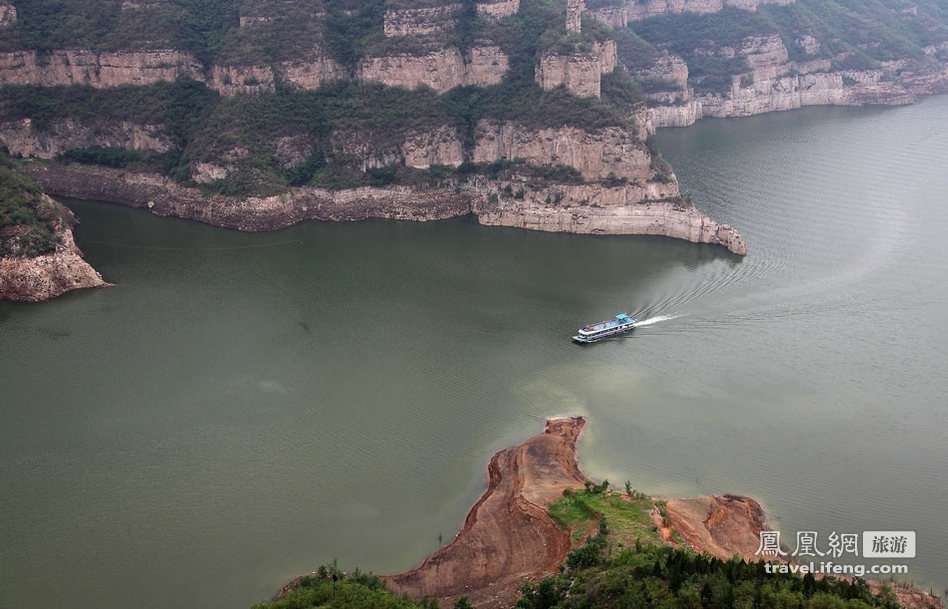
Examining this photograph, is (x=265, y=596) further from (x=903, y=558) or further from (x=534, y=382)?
(x=903, y=558)

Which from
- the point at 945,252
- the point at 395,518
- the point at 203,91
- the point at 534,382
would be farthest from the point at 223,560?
the point at 203,91

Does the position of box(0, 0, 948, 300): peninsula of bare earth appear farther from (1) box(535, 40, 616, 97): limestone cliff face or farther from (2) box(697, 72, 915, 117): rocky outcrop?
(2) box(697, 72, 915, 117): rocky outcrop

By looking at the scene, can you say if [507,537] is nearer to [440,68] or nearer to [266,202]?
[266,202]

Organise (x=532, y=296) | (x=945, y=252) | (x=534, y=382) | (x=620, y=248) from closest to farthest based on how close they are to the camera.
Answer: (x=534, y=382), (x=532, y=296), (x=945, y=252), (x=620, y=248)

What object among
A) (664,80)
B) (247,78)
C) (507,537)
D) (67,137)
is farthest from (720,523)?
(664,80)

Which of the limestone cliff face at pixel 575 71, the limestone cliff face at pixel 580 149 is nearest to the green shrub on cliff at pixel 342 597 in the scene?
the limestone cliff face at pixel 580 149

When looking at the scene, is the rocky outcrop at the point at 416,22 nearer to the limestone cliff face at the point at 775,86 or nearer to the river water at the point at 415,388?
the river water at the point at 415,388

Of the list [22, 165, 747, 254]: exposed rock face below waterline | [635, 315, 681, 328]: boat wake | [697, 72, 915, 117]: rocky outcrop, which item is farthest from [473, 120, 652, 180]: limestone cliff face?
[697, 72, 915, 117]: rocky outcrop
